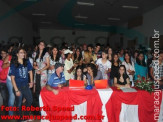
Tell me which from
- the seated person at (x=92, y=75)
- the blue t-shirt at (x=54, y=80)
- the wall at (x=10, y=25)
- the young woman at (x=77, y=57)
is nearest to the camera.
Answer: the blue t-shirt at (x=54, y=80)

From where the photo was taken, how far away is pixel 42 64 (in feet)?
12.0

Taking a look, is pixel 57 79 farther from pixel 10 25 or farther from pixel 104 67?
pixel 10 25

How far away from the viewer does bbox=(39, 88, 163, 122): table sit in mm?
2686

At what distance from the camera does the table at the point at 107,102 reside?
2686 mm

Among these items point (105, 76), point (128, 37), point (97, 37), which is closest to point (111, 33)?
point (97, 37)

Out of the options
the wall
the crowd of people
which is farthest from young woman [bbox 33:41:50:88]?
the wall

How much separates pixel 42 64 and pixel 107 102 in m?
1.73

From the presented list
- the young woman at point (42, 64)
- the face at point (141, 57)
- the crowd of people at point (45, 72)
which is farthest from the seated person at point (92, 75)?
the face at point (141, 57)

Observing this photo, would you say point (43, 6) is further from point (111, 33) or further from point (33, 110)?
point (111, 33)

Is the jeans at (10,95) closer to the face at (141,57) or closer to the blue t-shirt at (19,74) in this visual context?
the blue t-shirt at (19,74)

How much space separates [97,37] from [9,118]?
49.3ft

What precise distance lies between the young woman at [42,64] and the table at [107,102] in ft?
2.99

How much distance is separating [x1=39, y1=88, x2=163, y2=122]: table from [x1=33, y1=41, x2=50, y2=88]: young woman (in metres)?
0.91

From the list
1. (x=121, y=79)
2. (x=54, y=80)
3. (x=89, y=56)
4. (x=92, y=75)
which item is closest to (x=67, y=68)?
(x=92, y=75)
